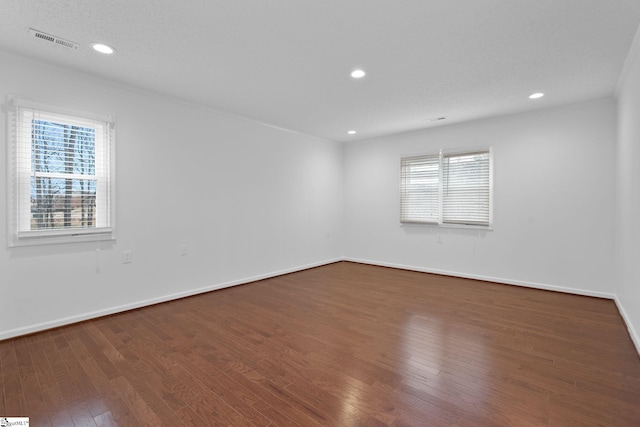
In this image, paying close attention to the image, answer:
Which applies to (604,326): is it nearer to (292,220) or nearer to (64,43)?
(292,220)

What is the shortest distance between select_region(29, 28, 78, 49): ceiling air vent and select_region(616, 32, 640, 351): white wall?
15.7 feet

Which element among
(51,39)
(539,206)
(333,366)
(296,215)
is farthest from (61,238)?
(539,206)

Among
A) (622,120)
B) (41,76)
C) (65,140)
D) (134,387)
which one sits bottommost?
(134,387)

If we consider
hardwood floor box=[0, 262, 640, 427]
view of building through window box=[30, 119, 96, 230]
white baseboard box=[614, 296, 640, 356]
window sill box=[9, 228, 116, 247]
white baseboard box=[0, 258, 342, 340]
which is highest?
view of building through window box=[30, 119, 96, 230]

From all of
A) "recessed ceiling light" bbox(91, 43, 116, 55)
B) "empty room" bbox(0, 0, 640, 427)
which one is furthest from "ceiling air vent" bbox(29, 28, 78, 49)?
"recessed ceiling light" bbox(91, 43, 116, 55)

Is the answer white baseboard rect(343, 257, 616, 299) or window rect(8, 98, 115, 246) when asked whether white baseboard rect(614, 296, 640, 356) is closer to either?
white baseboard rect(343, 257, 616, 299)

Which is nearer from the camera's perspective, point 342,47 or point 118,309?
point 342,47

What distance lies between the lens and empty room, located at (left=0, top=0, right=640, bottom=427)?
2.13m

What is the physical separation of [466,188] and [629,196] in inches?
91.3

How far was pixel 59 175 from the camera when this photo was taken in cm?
314

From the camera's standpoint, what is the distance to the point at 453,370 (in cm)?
233

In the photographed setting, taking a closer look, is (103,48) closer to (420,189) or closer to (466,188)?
(420,189)

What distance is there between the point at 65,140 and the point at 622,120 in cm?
608

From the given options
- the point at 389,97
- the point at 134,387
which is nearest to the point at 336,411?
the point at 134,387
